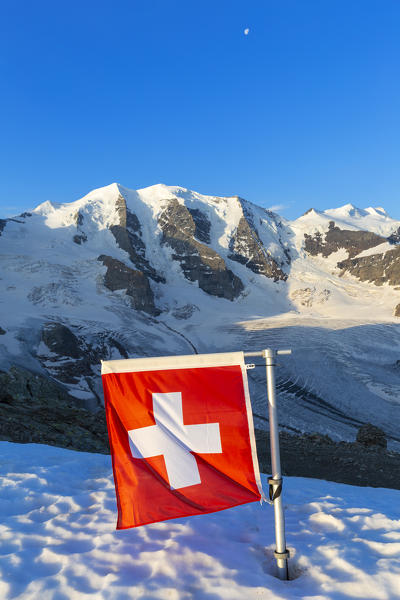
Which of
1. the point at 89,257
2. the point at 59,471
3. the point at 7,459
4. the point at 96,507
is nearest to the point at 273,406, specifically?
the point at 96,507

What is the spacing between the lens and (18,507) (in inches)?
190

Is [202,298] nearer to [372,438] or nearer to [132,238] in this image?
[132,238]

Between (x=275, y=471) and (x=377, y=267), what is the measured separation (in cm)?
11525

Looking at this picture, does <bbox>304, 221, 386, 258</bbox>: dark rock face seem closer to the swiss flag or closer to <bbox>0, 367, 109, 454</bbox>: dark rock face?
<bbox>0, 367, 109, 454</bbox>: dark rock face

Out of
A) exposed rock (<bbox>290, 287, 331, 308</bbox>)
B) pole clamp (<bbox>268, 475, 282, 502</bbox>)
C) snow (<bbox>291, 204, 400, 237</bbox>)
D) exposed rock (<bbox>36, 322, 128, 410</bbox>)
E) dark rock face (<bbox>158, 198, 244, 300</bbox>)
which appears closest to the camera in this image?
pole clamp (<bbox>268, 475, 282, 502</bbox>)

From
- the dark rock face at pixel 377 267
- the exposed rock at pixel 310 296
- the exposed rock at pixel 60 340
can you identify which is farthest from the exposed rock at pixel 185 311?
the dark rock face at pixel 377 267

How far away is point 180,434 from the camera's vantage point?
136 inches

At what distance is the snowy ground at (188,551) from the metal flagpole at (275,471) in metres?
0.18

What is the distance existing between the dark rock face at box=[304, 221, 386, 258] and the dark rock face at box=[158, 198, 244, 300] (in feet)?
118

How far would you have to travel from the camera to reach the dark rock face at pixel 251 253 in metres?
108

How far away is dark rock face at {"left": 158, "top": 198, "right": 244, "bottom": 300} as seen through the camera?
99188 millimetres

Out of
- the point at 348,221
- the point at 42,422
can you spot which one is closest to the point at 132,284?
the point at 42,422

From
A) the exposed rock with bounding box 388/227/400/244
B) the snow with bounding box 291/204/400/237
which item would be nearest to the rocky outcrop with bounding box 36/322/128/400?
the snow with bounding box 291/204/400/237

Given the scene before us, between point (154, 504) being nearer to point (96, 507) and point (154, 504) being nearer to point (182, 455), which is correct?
point (182, 455)
